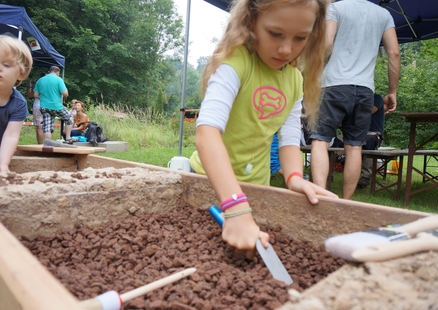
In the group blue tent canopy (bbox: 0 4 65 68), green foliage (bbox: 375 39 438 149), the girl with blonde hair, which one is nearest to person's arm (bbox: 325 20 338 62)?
the girl with blonde hair

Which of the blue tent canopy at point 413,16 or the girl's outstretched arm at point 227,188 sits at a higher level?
the blue tent canopy at point 413,16

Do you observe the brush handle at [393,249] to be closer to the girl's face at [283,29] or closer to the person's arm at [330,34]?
the girl's face at [283,29]

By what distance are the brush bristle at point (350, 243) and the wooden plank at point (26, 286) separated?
1.92 ft

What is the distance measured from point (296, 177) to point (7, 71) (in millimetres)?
1994

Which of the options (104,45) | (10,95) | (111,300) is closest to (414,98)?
(10,95)

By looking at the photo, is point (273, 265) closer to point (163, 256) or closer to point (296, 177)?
point (163, 256)

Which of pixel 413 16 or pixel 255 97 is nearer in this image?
pixel 255 97

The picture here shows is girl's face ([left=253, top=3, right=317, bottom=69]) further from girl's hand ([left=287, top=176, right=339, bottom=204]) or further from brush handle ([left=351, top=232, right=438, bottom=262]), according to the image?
brush handle ([left=351, top=232, right=438, bottom=262])

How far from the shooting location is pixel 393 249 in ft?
2.47

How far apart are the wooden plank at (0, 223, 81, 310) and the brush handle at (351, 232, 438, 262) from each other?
1.89 feet

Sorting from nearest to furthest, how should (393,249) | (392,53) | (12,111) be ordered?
(393,249) → (12,111) → (392,53)

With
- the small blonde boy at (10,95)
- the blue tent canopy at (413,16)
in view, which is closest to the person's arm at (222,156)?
the small blonde boy at (10,95)

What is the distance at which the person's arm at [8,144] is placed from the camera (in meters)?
2.24

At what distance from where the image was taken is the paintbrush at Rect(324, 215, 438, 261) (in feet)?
2.64
